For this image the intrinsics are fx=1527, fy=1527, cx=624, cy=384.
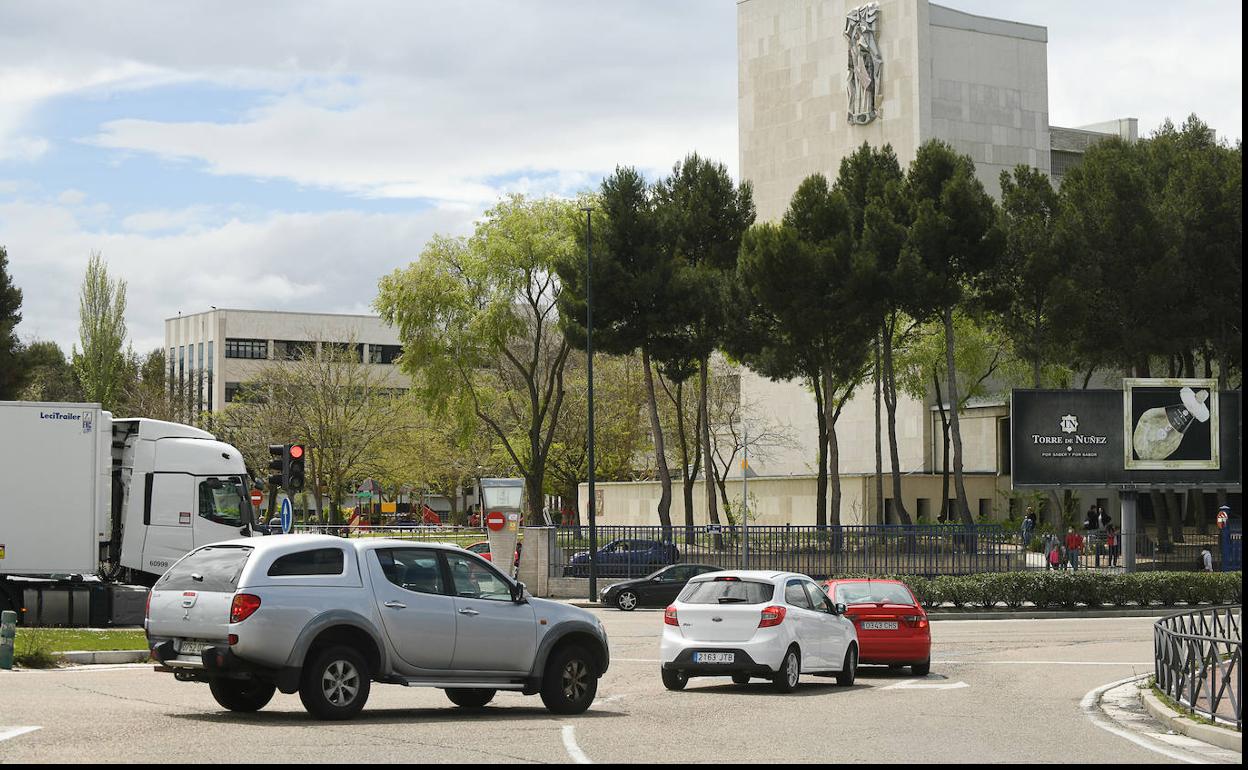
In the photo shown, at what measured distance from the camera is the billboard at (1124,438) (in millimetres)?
47562

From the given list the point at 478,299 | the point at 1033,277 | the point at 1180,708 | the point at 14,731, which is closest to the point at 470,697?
the point at 14,731

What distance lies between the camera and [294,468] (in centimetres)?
2595

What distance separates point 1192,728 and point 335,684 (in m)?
8.11

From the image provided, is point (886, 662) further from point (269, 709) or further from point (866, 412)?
point (866, 412)

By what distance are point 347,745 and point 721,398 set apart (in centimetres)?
6479

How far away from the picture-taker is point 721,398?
7656cm

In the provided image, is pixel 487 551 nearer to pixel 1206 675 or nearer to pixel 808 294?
pixel 808 294

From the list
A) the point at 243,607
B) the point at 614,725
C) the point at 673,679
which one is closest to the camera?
the point at 243,607

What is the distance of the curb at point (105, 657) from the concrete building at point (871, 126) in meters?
49.6

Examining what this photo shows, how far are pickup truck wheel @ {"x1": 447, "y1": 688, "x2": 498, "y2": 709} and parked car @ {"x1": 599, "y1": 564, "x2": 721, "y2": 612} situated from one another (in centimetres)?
2384

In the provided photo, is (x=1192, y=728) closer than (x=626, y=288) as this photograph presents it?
Yes

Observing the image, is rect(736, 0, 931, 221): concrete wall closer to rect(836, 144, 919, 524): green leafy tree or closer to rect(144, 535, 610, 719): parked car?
rect(836, 144, 919, 524): green leafy tree

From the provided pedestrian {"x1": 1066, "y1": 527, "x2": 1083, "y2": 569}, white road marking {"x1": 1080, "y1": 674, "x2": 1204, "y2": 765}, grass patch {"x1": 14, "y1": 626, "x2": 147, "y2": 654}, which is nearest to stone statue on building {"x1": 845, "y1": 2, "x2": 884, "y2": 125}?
pedestrian {"x1": 1066, "y1": 527, "x2": 1083, "y2": 569}

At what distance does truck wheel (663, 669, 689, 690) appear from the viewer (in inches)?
766
